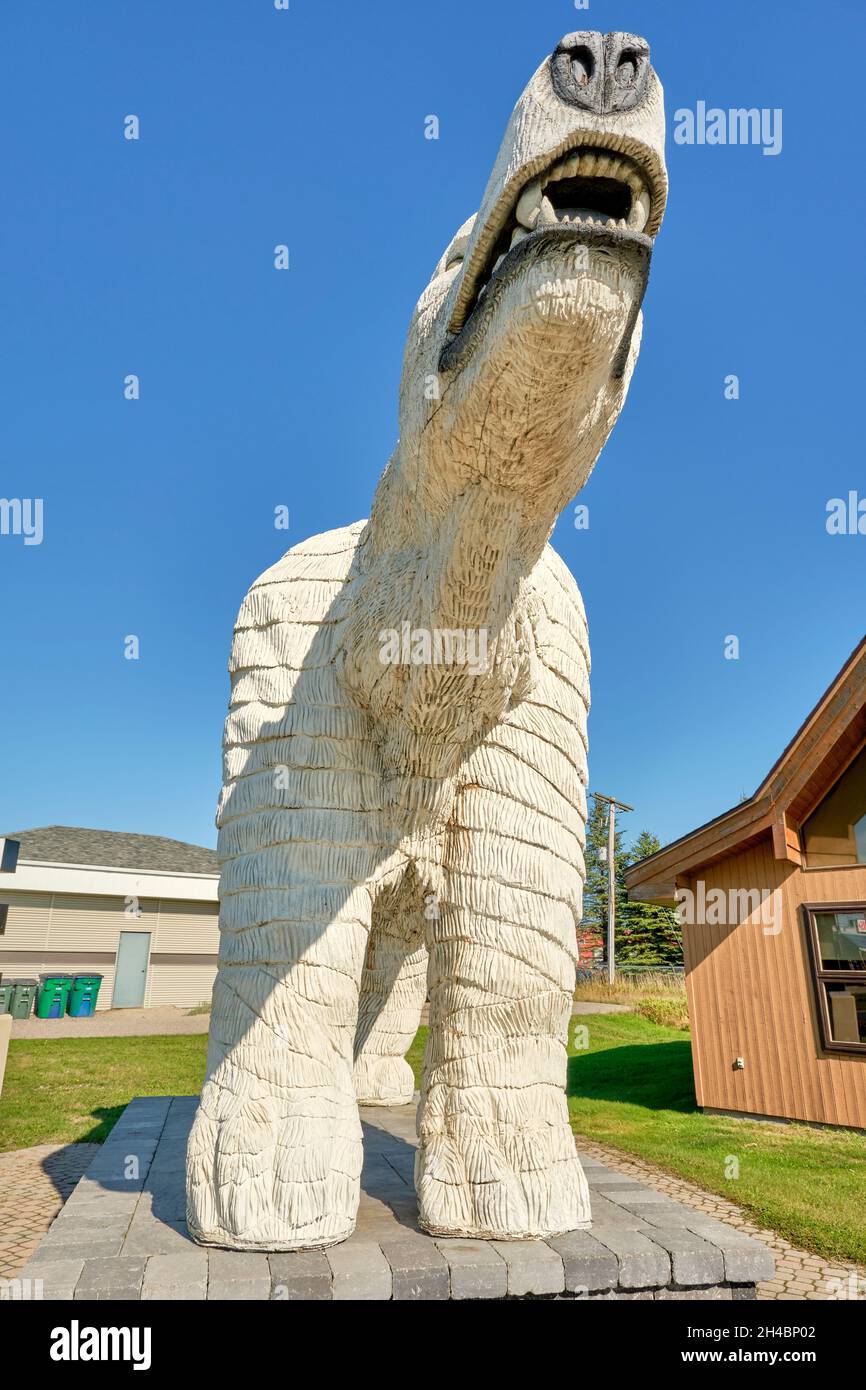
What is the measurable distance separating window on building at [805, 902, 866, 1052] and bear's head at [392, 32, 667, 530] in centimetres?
697

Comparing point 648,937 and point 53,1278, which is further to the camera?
point 648,937

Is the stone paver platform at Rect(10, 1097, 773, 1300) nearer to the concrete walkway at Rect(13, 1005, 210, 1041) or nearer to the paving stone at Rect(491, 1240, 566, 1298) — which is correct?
the paving stone at Rect(491, 1240, 566, 1298)

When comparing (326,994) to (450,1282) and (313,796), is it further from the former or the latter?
(450,1282)

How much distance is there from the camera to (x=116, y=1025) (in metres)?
14.8

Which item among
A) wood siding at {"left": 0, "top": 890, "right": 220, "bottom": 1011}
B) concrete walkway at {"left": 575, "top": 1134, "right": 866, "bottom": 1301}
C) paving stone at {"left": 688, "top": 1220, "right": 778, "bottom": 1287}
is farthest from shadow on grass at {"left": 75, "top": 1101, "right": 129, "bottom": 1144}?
wood siding at {"left": 0, "top": 890, "right": 220, "bottom": 1011}

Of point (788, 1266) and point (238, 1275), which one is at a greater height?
point (238, 1275)

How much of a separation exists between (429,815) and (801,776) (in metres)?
5.81

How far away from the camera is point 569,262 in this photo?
1814 millimetres

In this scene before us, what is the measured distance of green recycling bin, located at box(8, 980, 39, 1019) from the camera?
15398 millimetres

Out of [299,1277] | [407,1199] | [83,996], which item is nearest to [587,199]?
[299,1277]

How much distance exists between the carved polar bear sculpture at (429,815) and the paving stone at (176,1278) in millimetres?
124

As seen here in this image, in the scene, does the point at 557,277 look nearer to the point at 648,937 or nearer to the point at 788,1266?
the point at 788,1266

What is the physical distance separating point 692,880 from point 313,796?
6.91 meters
